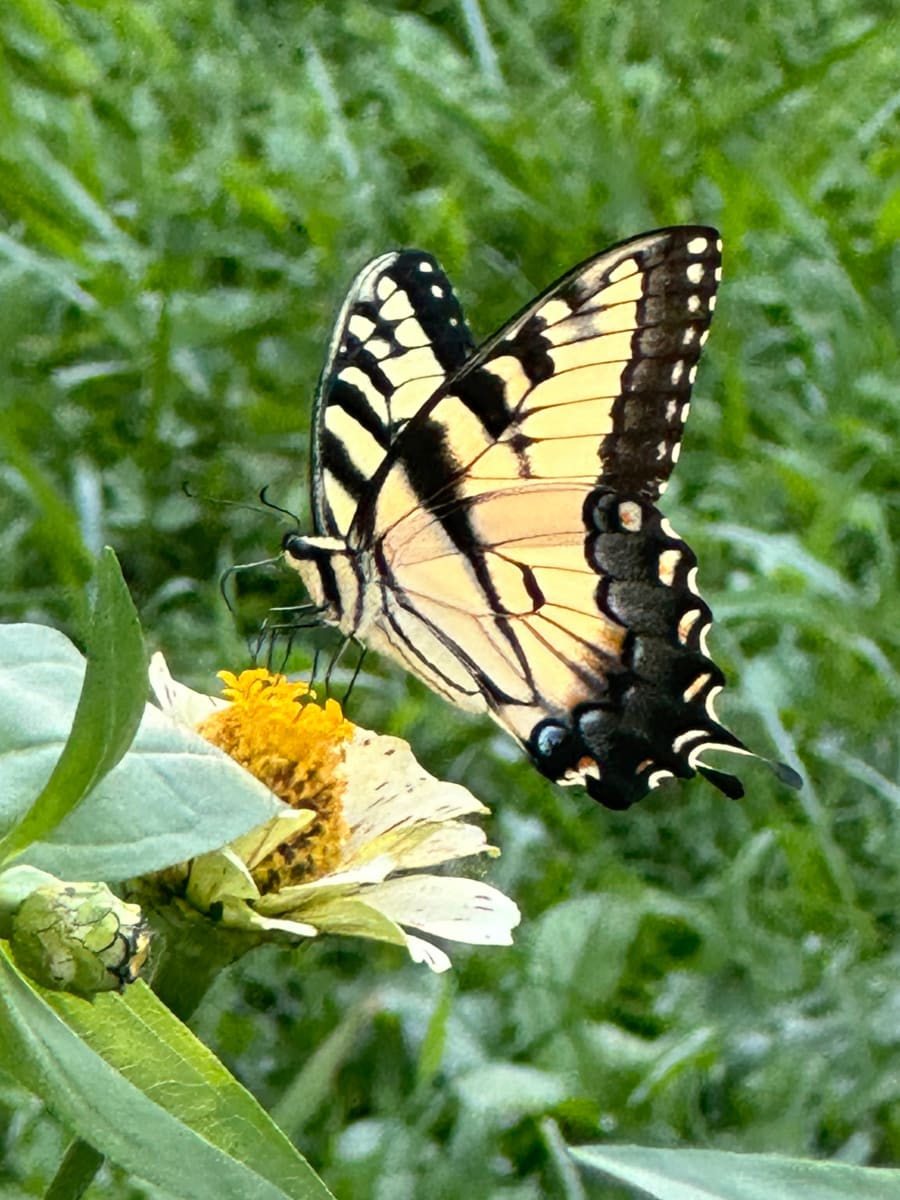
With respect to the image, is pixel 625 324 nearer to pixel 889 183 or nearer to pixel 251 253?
pixel 251 253

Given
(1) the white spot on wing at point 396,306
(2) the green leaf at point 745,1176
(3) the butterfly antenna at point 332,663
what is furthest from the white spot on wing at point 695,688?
(2) the green leaf at point 745,1176

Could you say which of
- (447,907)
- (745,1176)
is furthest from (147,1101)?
(447,907)

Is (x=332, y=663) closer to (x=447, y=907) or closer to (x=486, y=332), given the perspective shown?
(x=447, y=907)

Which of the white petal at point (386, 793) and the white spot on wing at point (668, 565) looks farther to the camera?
the white spot on wing at point (668, 565)

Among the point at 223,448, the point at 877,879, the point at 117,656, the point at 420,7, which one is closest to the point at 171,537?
the point at 223,448

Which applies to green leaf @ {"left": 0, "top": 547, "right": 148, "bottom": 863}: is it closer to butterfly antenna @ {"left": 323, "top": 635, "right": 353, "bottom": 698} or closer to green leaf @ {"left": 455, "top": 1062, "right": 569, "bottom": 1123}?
butterfly antenna @ {"left": 323, "top": 635, "right": 353, "bottom": 698}

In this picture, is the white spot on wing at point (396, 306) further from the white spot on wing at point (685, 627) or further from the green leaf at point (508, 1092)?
the green leaf at point (508, 1092)
